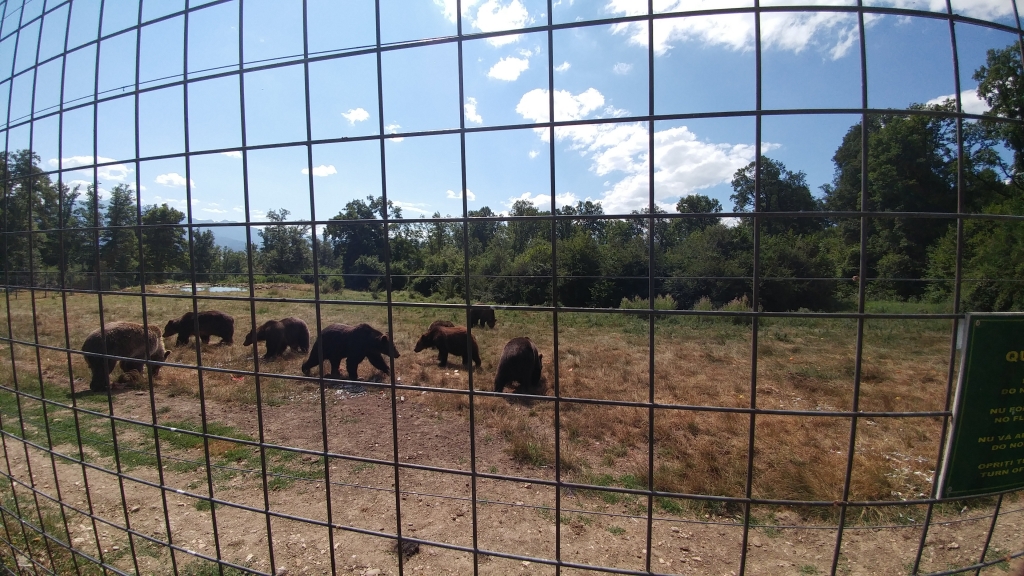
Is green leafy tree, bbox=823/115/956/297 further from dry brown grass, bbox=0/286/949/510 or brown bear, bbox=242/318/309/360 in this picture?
brown bear, bbox=242/318/309/360

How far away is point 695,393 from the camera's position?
932cm

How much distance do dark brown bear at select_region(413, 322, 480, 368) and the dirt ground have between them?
4726 millimetres

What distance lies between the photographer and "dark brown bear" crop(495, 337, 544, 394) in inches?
359

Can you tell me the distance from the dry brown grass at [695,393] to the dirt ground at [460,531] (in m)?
0.70

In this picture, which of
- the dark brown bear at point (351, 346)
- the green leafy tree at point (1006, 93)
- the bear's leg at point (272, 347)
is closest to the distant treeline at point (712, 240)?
the green leafy tree at point (1006, 93)

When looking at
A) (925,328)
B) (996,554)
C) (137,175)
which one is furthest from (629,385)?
(925,328)

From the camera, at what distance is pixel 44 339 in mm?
14117

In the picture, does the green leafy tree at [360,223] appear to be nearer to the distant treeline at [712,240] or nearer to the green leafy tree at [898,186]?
the distant treeline at [712,240]

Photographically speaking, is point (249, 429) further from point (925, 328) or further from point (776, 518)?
point (925, 328)

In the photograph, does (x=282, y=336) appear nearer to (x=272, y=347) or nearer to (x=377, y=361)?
(x=272, y=347)

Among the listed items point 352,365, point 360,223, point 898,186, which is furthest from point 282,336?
point 898,186

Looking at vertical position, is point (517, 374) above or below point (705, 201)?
below

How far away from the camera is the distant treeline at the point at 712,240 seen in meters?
3.65

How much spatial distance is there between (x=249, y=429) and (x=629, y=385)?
7.40 metres
